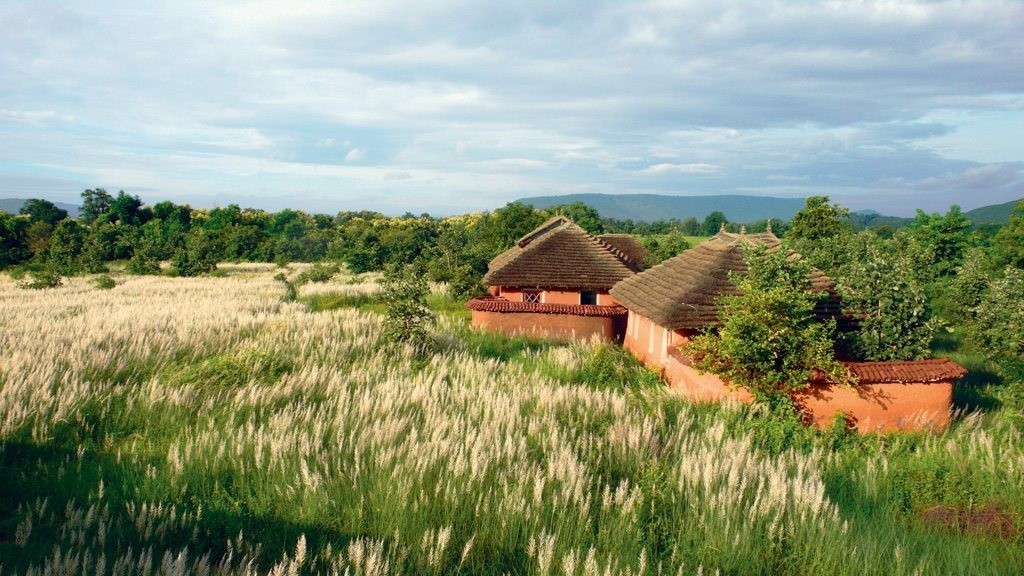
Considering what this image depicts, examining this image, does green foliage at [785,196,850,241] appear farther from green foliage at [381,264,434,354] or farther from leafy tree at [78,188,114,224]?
leafy tree at [78,188,114,224]

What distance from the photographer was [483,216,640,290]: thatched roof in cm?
2284

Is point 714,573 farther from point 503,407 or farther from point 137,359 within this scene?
point 137,359

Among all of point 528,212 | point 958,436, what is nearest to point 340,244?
point 528,212

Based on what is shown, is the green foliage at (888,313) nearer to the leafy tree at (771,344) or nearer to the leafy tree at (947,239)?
the leafy tree at (771,344)

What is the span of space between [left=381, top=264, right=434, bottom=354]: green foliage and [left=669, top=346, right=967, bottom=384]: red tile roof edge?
27.1 feet

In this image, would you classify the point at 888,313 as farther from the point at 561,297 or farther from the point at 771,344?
the point at 561,297

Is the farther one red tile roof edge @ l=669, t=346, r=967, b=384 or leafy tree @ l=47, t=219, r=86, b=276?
leafy tree @ l=47, t=219, r=86, b=276

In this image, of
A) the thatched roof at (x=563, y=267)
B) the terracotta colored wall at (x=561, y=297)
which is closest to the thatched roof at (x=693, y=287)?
the thatched roof at (x=563, y=267)

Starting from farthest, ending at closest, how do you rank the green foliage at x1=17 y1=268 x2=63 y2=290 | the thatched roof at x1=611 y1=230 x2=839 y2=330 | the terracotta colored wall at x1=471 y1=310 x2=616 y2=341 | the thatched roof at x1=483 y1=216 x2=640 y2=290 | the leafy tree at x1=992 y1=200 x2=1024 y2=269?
the leafy tree at x1=992 y1=200 x2=1024 y2=269 → the green foliage at x1=17 y1=268 x2=63 y2=290 → the thatched roof at x1=483 y1=216 x2=640 y2=290 → the terracotta colored wall at x1=471 y1=310 x2=616 y2=341 → the thatched roof at x1=611 y1=230 x2=839 y2=330

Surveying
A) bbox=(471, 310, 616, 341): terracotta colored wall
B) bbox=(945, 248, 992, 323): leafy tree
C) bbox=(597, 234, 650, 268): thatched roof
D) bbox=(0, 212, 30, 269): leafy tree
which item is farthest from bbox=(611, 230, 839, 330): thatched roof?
bbox=(0, 212, 30, 269): leafy tree

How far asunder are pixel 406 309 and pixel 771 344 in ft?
26.2

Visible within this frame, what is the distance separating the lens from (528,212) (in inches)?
2080

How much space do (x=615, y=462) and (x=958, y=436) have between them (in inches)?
278

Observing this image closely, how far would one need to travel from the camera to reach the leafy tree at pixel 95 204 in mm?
89188
